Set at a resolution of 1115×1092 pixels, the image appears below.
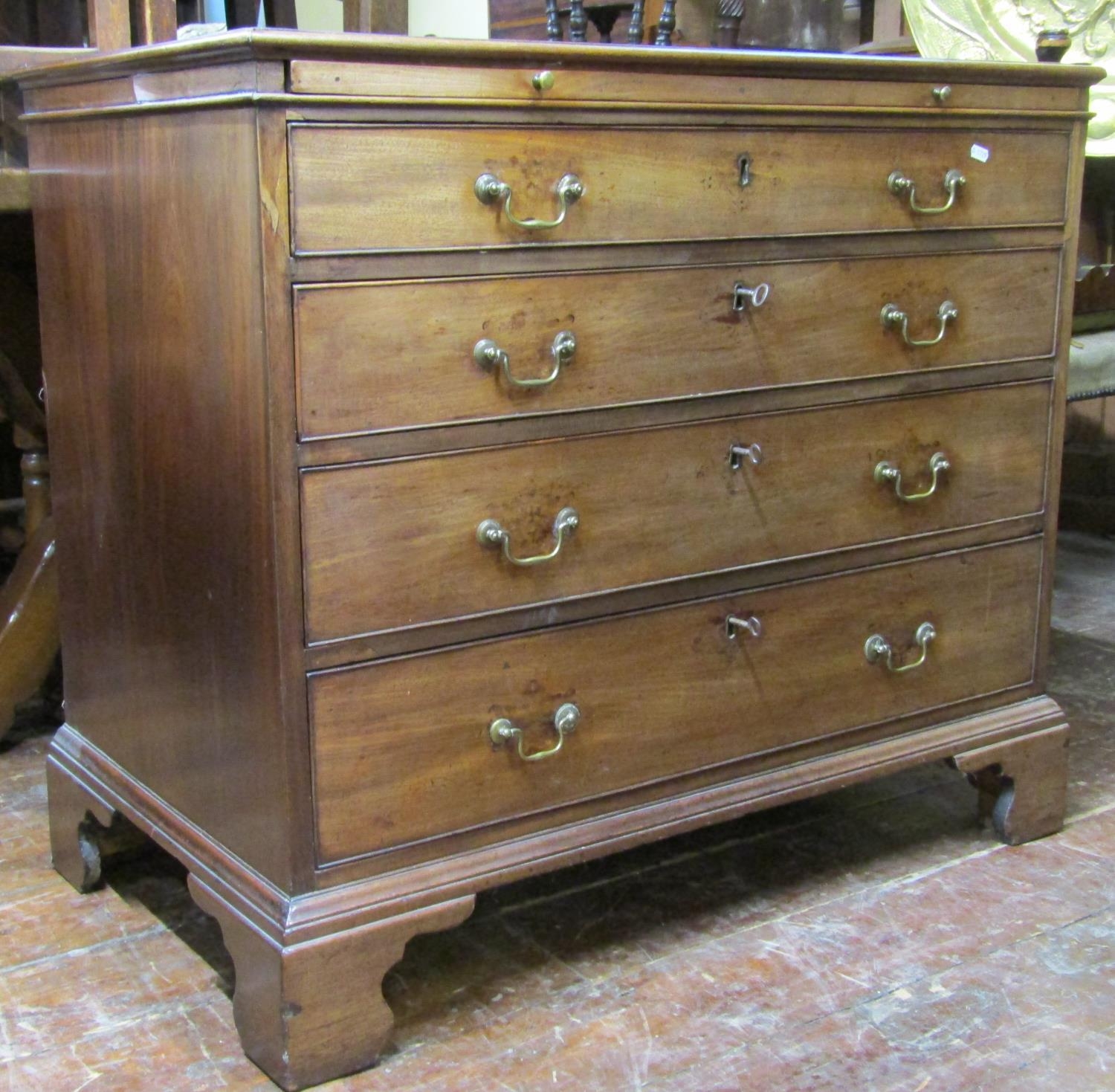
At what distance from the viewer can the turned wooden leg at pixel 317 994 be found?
144cm

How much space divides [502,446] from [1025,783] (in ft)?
3.18

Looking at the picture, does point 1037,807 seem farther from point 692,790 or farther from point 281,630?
point 281,630

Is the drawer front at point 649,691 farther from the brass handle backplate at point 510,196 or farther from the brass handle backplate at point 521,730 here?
the brass handle backplate at point 510,196

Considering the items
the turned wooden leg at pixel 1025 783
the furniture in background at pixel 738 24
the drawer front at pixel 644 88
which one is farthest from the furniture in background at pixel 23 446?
the turned wooden leg at pixel 1025 783

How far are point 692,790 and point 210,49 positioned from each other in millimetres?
950

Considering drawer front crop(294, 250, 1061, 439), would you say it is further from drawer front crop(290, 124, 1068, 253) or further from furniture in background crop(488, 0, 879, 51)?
furniture in background crop(488, 0, 879, 51)

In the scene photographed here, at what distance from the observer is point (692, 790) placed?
1727 millimetres

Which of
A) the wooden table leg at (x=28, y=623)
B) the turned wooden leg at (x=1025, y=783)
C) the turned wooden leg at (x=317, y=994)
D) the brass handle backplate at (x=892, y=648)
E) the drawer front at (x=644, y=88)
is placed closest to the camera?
the drawer front at (x=644, y=88)

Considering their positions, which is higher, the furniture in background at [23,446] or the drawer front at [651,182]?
the drawer front at [651,182]

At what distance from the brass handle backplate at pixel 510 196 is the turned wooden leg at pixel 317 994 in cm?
69

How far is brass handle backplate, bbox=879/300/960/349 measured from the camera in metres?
1.77

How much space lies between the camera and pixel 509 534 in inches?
59.4

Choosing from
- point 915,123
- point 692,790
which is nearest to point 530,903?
point 692,790

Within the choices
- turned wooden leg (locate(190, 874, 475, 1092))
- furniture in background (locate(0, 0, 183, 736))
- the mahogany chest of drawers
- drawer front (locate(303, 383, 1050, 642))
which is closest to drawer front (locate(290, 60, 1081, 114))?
the mahogany chest of drawers
